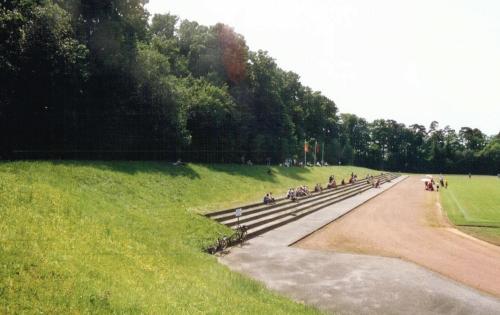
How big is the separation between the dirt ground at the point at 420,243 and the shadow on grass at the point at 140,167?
12409mm

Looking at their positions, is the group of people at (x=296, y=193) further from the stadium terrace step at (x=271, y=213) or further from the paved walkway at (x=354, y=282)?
the paved walkway at (x=354, y=282)

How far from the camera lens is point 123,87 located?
31578 mm

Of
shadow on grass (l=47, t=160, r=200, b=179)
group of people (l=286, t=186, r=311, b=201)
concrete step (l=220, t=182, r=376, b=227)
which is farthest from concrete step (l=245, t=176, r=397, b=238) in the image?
shadow on grass (l=47, t=160, r=200, b=179)

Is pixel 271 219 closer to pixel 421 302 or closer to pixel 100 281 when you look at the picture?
pixel 421 302

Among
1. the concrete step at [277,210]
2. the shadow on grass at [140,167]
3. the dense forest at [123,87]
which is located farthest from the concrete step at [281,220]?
the dense forest at [123,87]

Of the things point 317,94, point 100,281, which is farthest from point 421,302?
point 317,94

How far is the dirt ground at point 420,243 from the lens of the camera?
1676 cm

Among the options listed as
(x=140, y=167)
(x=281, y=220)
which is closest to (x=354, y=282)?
(x=281, y=220)

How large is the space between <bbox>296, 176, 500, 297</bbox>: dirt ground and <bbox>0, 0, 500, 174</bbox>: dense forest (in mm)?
18043

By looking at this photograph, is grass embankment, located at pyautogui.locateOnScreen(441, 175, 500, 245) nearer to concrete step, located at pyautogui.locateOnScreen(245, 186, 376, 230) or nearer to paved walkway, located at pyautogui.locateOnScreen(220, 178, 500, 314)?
paved walkway, located at pyautogui.locateOnScreen(220, 178, 500, 314)

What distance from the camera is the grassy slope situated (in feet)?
26.5

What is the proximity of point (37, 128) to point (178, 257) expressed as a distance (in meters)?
18.5

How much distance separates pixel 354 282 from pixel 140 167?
1853 cm

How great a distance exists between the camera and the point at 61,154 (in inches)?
1100
